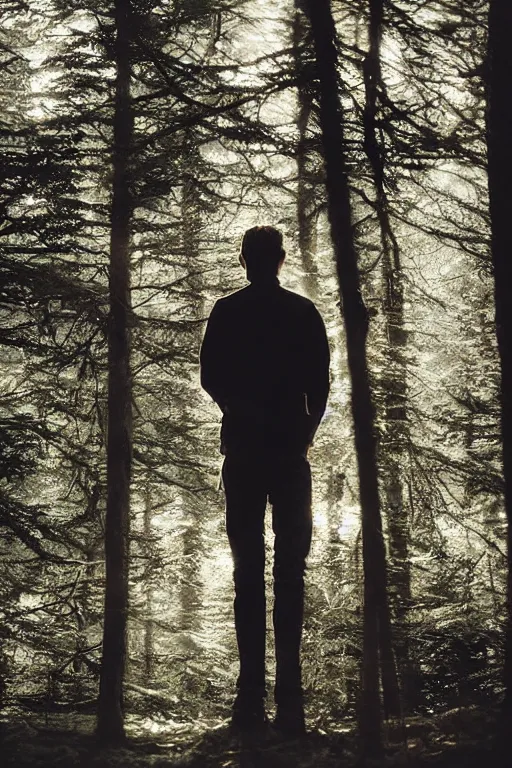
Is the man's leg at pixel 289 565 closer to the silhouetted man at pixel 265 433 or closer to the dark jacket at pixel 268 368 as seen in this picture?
the silhouetted man at pixel 265 433

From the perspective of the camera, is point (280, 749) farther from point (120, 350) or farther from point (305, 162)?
point (305, 162)

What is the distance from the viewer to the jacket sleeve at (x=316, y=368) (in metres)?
5.54

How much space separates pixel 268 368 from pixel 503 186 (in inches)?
139

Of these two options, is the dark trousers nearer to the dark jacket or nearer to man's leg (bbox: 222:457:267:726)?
man's leg (bbox: 222:457:267:726)

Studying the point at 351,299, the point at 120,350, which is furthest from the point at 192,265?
A: the point at 351,299

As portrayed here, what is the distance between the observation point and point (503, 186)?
7.64 m

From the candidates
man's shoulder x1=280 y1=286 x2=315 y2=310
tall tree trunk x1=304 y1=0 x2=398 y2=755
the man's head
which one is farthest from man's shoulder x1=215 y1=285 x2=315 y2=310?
tall tree trunk x1=304 y1=0 x2=398 y2=755

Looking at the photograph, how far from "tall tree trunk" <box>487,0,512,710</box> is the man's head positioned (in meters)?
3.05

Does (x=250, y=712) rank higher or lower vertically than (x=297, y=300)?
lower

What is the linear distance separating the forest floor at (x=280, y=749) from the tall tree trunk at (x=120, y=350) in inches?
140

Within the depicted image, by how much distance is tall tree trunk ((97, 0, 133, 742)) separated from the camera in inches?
368

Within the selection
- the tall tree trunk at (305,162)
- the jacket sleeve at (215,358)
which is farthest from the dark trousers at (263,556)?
the tall tree trunk at (305,162)

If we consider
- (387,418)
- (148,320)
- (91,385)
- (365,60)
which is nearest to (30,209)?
(148,320)

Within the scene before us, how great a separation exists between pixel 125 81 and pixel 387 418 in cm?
512
